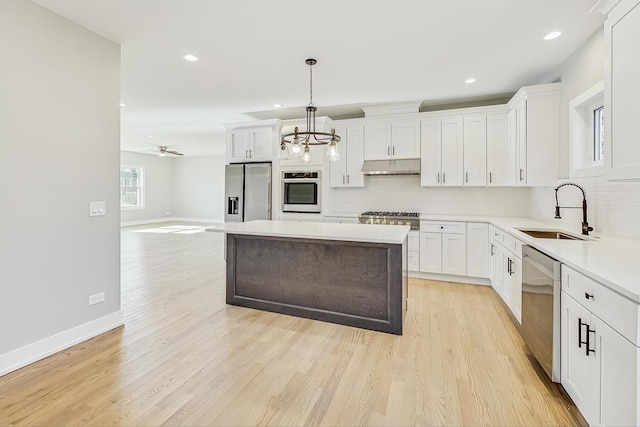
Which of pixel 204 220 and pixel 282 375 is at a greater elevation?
pixel 204 220

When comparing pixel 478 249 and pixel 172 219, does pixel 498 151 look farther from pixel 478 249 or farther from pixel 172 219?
pixel 172 219

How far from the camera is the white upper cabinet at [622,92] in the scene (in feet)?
5.36

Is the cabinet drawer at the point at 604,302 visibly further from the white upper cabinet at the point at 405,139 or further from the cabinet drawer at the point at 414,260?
the white upper cabinet at the point at 405,139

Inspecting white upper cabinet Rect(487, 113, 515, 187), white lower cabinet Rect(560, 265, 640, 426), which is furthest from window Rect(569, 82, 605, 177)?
white lower cabinet Rect(560, 265, 640, 426)

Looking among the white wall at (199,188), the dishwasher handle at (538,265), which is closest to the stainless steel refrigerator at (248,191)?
the dishwasher handle at (538,265)

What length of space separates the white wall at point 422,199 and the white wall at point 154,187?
8781mm

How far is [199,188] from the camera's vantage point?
12.0m

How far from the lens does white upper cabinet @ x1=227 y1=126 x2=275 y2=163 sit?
5.36 m

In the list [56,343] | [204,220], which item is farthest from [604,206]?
[204,220]

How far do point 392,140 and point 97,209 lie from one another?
3.96 m

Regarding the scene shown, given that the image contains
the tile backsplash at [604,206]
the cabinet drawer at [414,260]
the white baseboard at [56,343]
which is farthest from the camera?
the cabinet drawer at [414,260]

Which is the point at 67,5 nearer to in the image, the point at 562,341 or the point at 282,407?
the point at 282,407

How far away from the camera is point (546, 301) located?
196 centimetres

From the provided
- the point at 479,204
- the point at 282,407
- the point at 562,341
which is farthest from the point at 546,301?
the point at 479,204
